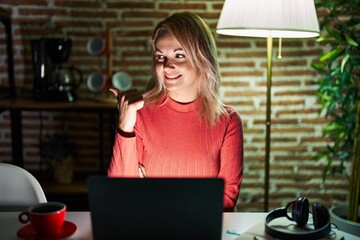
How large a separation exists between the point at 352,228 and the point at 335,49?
0.96m

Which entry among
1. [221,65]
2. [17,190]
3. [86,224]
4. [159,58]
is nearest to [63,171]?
[221,65]

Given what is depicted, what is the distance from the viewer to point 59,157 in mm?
2910

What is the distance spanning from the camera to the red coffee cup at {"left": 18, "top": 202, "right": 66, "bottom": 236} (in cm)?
121

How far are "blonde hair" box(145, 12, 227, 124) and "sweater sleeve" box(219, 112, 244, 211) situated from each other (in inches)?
3.1

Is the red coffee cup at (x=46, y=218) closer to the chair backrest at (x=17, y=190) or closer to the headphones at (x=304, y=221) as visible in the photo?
the chair backrest at (x=17, y=190)

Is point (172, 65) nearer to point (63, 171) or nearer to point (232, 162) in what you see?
point (232, 162)

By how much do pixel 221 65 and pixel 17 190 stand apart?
1684mm

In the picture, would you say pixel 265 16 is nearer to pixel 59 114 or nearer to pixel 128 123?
pixel 128 123

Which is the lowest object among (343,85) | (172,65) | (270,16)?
(343,85)

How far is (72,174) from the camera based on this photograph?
2955 millimetres

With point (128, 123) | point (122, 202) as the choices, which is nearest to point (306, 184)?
point (128, 123)

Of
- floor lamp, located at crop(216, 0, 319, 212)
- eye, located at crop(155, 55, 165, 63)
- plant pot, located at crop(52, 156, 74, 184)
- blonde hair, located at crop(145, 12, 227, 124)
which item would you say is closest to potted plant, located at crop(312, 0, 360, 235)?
floor lamp, located at crop(216, 0, 319, 212)

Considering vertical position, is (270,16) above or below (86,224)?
above

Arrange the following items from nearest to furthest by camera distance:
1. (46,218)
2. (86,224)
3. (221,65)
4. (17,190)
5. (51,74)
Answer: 1. (46,218)
2. (86,224)
3. (17,190)
4. (51,74)
5. (221,65)
